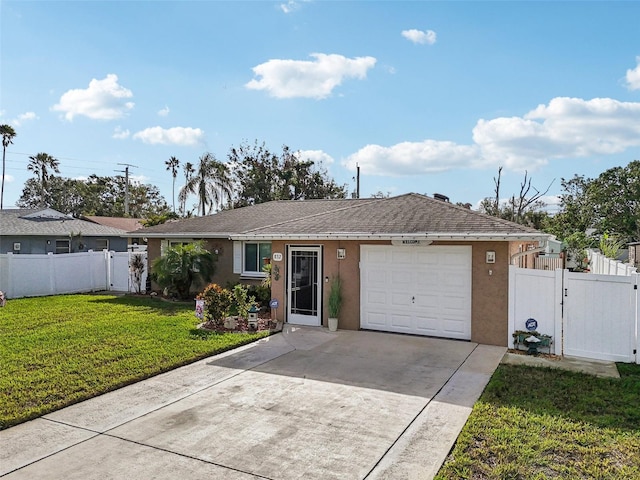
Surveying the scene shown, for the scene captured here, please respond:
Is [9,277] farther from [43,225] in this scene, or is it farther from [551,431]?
[551,431]

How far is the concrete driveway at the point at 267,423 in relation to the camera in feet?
14.6

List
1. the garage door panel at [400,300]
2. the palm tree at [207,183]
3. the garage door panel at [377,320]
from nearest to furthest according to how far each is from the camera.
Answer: the garage door panel at [400,300] → the garage door panel at [377,320] → the palm tree at [207,183]

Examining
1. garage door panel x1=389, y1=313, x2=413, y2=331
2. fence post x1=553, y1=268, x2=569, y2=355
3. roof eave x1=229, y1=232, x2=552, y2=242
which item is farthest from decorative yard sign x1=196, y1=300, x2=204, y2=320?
fence post x1=553, y1=268, x2=569, y2=355

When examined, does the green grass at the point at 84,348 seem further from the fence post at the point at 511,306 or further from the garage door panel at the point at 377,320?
the fence post at the point at 511,306

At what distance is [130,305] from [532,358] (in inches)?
490

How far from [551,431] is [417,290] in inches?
210

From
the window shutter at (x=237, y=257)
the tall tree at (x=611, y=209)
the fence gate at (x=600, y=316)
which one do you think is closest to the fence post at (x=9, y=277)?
the window shutter at (x=237, y=257)

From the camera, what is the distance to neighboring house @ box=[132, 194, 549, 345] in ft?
31.1

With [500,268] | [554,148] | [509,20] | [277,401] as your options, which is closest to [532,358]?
[500,268]

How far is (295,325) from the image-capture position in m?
11.8

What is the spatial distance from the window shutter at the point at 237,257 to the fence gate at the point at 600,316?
10.9m

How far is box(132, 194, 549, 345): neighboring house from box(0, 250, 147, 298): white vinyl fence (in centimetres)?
946

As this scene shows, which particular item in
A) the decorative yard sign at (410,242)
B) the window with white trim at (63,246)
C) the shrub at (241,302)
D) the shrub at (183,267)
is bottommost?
the shrub at (241,302)

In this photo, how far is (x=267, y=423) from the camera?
553 centimetres
